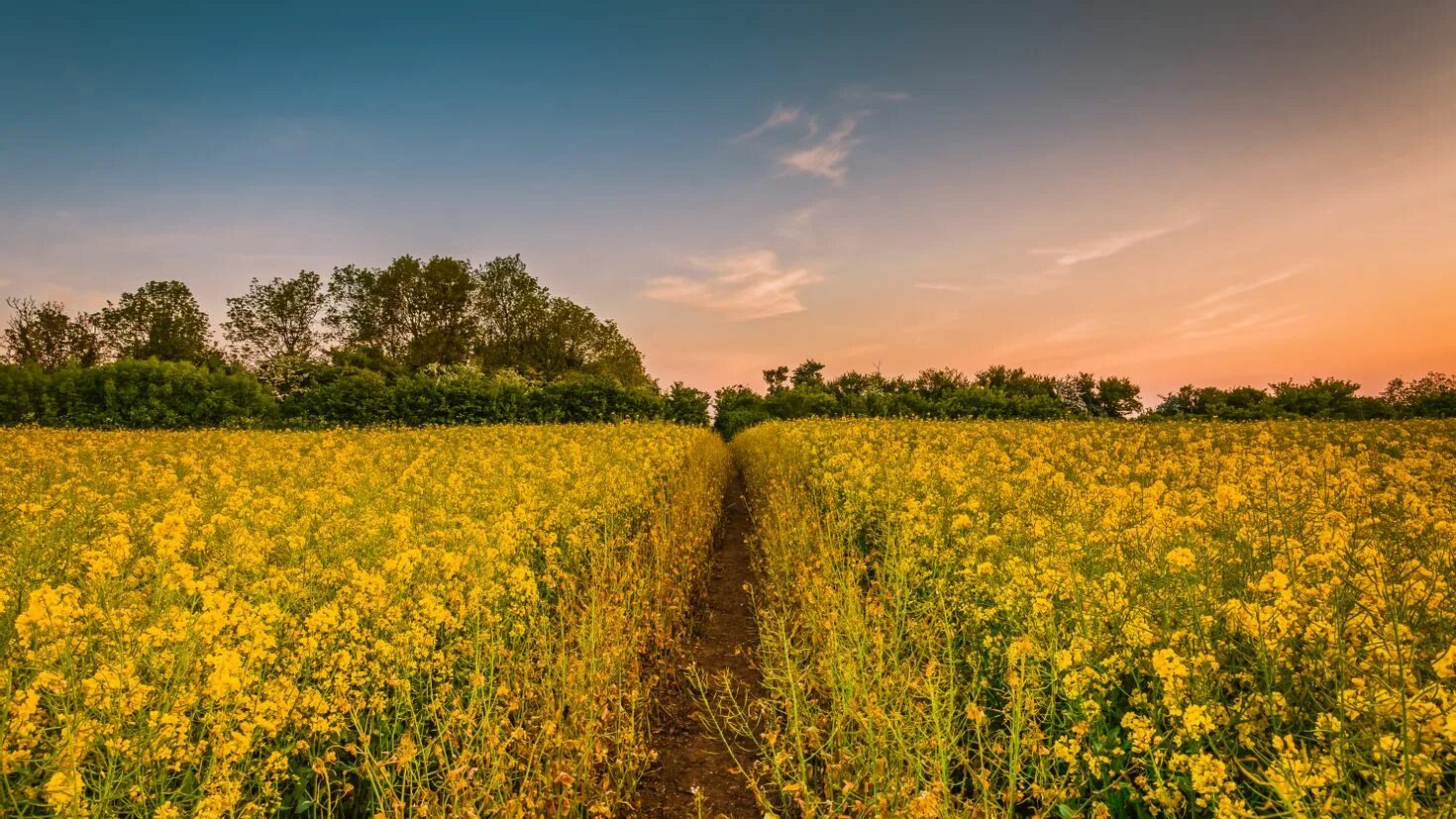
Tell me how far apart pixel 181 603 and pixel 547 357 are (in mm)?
54719

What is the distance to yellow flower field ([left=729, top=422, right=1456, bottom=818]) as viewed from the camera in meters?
2.58

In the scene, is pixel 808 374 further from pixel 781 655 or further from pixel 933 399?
pixel 781 655

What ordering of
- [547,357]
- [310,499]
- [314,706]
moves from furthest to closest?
[547,357] < [310,499] < [314,706]

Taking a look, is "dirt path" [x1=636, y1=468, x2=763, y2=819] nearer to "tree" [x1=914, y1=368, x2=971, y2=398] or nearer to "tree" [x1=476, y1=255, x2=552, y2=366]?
"tree" [x1=914, y1=368, x2=971, y2=398]

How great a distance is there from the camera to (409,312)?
55.7 meters

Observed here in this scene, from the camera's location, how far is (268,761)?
303 cm

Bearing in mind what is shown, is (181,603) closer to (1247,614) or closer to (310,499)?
(310,499)

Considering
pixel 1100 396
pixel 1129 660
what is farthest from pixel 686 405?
pixel 1129 660

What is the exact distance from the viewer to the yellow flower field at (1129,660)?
2.58m

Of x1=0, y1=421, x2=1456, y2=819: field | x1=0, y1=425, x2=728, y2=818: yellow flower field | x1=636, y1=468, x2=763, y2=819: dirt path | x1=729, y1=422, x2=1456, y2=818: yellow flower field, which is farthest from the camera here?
x1=636, y1=468, x2=763, y2=819: dirt path

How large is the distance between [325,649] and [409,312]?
58559 mm

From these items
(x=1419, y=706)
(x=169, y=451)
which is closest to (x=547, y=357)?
(x=169, y=451)

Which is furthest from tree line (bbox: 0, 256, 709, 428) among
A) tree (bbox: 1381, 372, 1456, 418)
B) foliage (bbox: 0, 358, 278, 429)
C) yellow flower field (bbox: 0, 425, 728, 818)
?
tree (bbox: 1381, 372, 1456, 418)

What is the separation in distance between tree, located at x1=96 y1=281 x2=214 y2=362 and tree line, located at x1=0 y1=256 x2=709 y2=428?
0.35 ft
